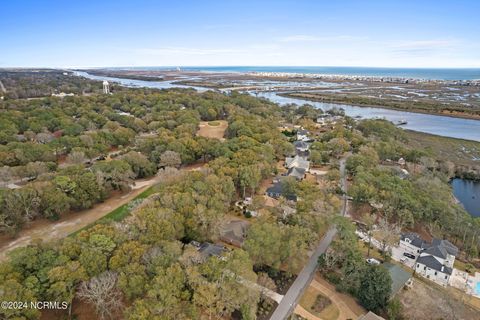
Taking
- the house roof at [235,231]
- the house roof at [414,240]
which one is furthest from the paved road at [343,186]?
the house roof at [235,231]

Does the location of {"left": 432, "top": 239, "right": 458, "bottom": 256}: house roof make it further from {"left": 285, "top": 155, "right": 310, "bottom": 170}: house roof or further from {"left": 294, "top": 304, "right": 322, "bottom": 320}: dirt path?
{"left": 285, "top": 155, "right": 310, "bottom": 170}: house roof

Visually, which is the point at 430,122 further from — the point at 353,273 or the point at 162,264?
the point at 162,264

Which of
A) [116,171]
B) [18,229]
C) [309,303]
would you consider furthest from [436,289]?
[18,229]

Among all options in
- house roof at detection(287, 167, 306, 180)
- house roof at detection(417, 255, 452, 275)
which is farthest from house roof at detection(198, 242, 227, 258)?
house roof at detection(287, 167, 306, 180)

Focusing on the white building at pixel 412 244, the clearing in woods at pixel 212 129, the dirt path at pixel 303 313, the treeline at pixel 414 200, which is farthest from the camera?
the clearing in woods at pixel 212 129

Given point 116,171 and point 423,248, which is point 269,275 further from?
point 116,171

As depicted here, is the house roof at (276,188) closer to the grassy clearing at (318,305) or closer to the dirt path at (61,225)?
the grassy clearing at (318,305)
